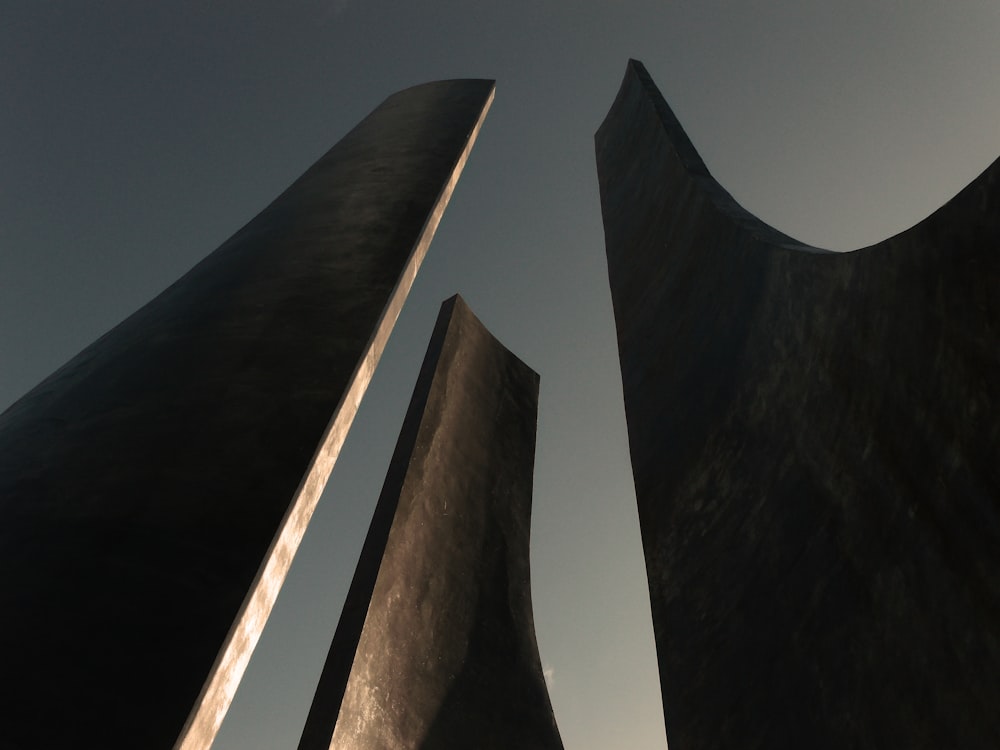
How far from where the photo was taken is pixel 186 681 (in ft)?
5.00

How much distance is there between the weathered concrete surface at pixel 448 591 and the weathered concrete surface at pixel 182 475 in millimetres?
2449

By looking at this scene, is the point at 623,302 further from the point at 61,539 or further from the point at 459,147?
the point at 61,539

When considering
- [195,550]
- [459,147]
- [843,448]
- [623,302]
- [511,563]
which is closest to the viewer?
[195,550]

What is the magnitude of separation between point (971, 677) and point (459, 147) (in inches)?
125

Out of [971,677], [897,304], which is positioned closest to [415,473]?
[897,304]

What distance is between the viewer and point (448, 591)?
5.64 meters

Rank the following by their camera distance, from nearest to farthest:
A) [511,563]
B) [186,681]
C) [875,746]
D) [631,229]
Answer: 1. [186,681]
2. [875,746]
3. [511,563]
4. [631,229]

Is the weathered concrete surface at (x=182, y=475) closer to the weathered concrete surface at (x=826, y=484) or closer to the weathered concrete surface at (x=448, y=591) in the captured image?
the weathered concrete surface at (x=826, y=484)

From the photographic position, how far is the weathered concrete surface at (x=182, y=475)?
1.50 metres

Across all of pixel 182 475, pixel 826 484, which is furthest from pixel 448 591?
pixel 182 475

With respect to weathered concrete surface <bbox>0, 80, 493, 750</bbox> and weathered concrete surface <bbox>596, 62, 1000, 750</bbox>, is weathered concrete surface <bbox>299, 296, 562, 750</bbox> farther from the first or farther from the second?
weathered concrete surface <bbox>0, 80, 493, 750</bbox>

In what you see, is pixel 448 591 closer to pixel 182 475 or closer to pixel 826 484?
pixel 826 484

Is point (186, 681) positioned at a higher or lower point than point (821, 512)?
lower

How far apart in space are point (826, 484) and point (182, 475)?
2.64 metres
